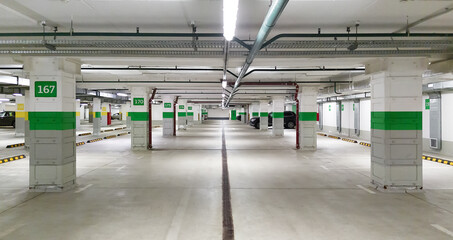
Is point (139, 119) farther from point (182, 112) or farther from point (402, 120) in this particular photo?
point (182, 112)

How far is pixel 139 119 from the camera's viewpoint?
12.7m

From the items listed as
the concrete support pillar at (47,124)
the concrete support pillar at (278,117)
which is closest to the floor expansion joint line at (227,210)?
the concrete support pillar at (47,124)

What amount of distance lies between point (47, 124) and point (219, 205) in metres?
3.63

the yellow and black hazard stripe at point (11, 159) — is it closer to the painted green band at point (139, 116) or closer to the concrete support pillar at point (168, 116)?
the painted green band at point (139, 116)

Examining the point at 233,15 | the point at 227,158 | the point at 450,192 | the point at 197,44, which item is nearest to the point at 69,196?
the point at 197,44

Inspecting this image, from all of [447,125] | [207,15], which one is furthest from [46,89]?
[447,125]

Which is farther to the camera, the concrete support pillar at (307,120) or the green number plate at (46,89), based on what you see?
the concrete support pillar at (307,120)

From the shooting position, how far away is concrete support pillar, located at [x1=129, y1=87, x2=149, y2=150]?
12516mm

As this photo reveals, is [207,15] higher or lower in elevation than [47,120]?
higher

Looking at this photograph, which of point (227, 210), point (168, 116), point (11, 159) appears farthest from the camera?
point (168, 116)

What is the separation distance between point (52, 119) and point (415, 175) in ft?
22.7

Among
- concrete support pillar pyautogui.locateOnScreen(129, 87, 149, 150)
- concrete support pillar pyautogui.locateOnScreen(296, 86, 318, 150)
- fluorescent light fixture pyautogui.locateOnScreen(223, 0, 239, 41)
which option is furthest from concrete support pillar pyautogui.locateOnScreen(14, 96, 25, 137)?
fluorescent light fixture pyautogui.locateOnScreen(223, 0, 239, 41)

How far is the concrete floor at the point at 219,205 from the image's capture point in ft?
12.6

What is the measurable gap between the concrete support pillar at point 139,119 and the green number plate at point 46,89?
22.0 ft
